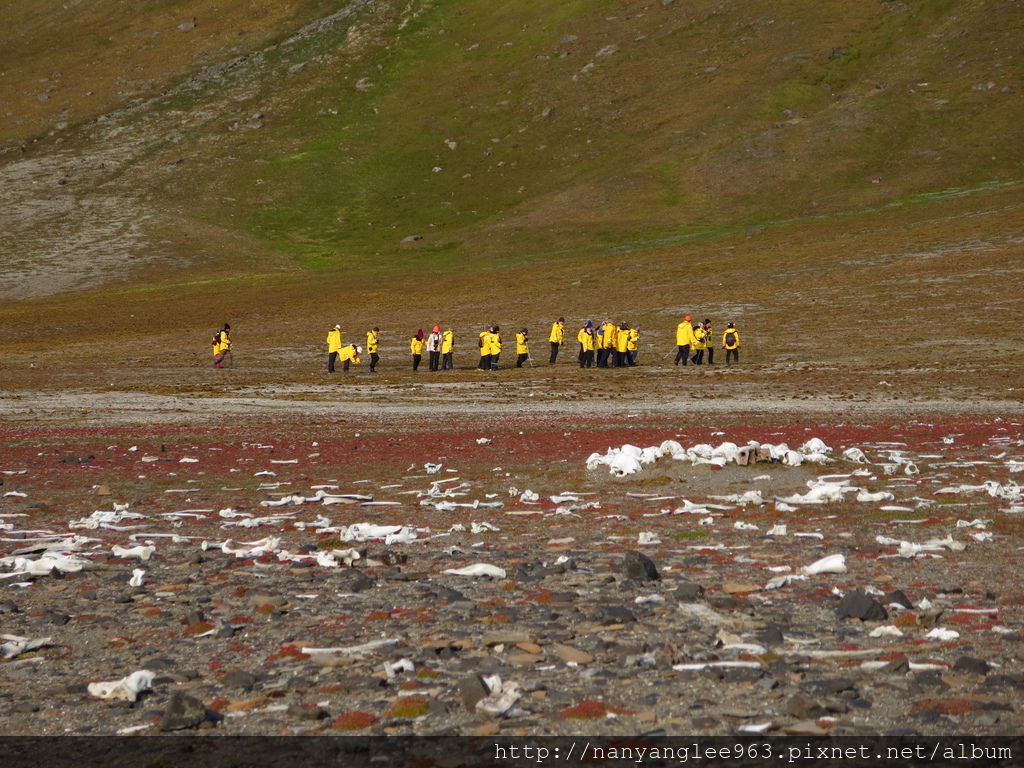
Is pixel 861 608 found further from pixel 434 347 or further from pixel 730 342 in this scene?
pixel 434 347

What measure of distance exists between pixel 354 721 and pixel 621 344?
4119 centimetres

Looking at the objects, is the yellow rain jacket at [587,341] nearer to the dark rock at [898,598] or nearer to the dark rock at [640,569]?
the dark rock at [640,569]

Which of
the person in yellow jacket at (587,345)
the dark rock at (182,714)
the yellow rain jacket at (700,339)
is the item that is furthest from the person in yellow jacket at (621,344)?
the dark rock at (182,714)

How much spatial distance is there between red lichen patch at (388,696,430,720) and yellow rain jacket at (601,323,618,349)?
40.3 m

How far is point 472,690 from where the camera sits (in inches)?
→ 318

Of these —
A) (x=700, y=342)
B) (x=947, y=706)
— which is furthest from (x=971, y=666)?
(x=700, y=342)

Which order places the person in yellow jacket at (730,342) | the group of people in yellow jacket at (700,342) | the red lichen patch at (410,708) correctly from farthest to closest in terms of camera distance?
the person in yellow jacket at (730,342) < the group of people in yellow jacket at (700,342) < the red lichen patch at (410,708)

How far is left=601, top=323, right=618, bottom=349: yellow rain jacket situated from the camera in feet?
158

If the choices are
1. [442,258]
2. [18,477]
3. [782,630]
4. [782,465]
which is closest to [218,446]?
[18,477]

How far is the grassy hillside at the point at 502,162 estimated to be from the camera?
75938mm

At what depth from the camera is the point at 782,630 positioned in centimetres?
959

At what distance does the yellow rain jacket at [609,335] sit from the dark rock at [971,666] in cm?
3981

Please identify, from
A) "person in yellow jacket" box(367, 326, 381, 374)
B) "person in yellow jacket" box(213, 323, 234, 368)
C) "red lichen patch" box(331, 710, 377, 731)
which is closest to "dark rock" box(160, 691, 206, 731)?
"red lichen patch" box(331, 710, 377, 731)

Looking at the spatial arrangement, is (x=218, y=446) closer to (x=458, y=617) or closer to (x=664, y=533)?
(x=664, y=533)
